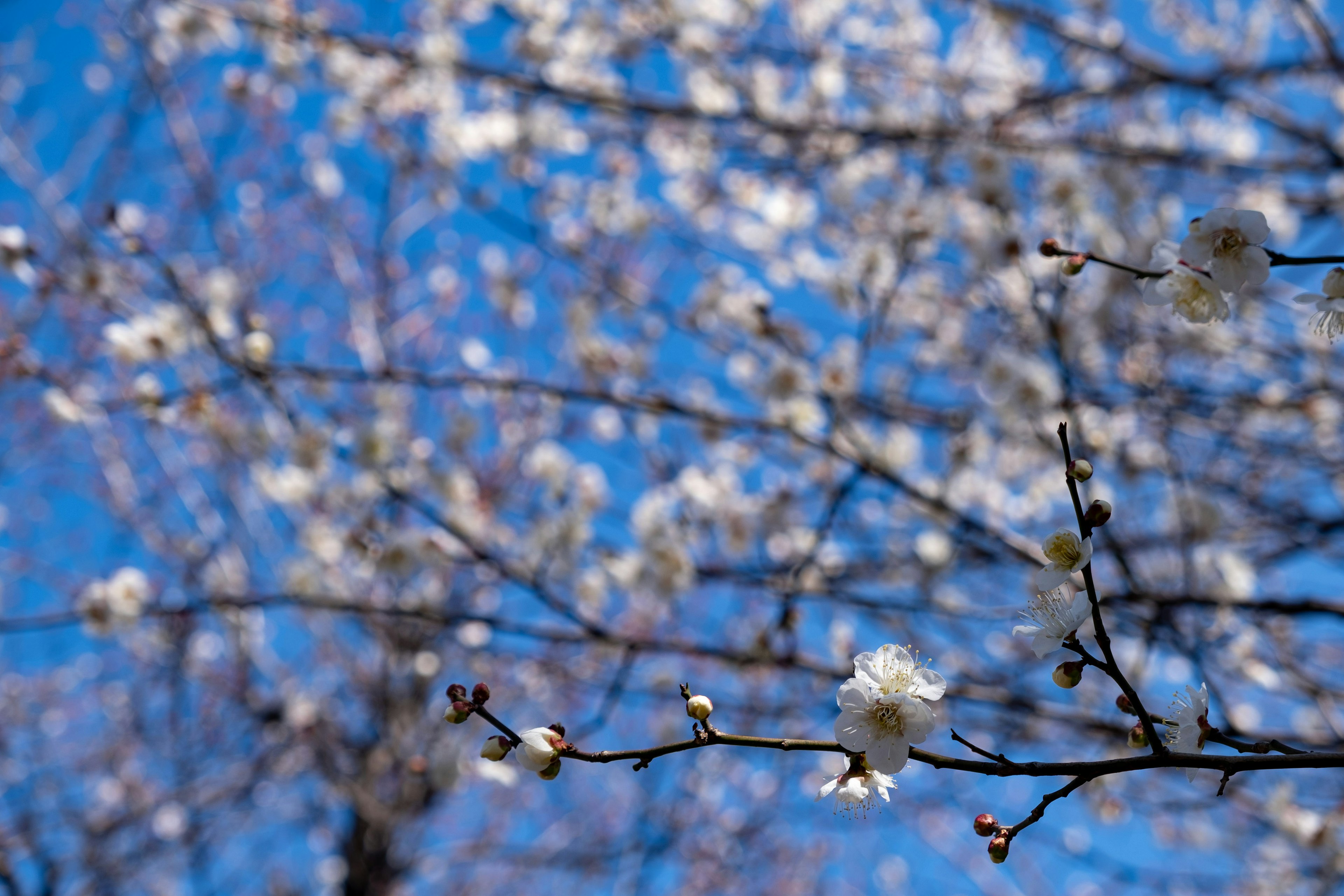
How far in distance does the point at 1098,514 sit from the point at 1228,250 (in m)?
0.55

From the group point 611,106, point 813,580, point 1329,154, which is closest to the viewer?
point 1329,154

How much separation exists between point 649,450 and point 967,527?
1794mm

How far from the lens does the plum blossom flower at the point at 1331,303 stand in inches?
49.5

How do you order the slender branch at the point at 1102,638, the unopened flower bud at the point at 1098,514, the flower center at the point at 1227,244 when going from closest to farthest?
the slender branch at the point at 1102,638 → the unopened flower bud at the point at 1098,514 → the flower center at the point at 1227,244

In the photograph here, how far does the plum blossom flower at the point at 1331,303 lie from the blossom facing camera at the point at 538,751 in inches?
47.6

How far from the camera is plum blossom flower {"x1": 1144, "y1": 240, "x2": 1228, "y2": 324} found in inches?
53.5

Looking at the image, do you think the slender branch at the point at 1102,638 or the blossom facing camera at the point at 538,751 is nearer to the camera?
the slender branch at the point at 1102,638

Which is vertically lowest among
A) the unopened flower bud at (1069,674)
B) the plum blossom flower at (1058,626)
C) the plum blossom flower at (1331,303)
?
the unopened flower bud at (1069,674)

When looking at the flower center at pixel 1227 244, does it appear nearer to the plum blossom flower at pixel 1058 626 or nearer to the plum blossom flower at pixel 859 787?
the plum blossom flower at pixel 1058 626

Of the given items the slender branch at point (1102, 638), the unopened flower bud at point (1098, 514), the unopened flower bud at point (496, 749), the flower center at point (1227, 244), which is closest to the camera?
the slender branch at point (1102, 638)

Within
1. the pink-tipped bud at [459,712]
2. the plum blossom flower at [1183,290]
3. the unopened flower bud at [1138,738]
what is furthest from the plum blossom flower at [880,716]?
the plum blossom flower at [1183,290]

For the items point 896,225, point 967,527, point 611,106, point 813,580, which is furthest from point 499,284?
point 967,527

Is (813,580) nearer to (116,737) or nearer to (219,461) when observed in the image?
(219,461)

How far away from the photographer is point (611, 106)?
3.81 metres
